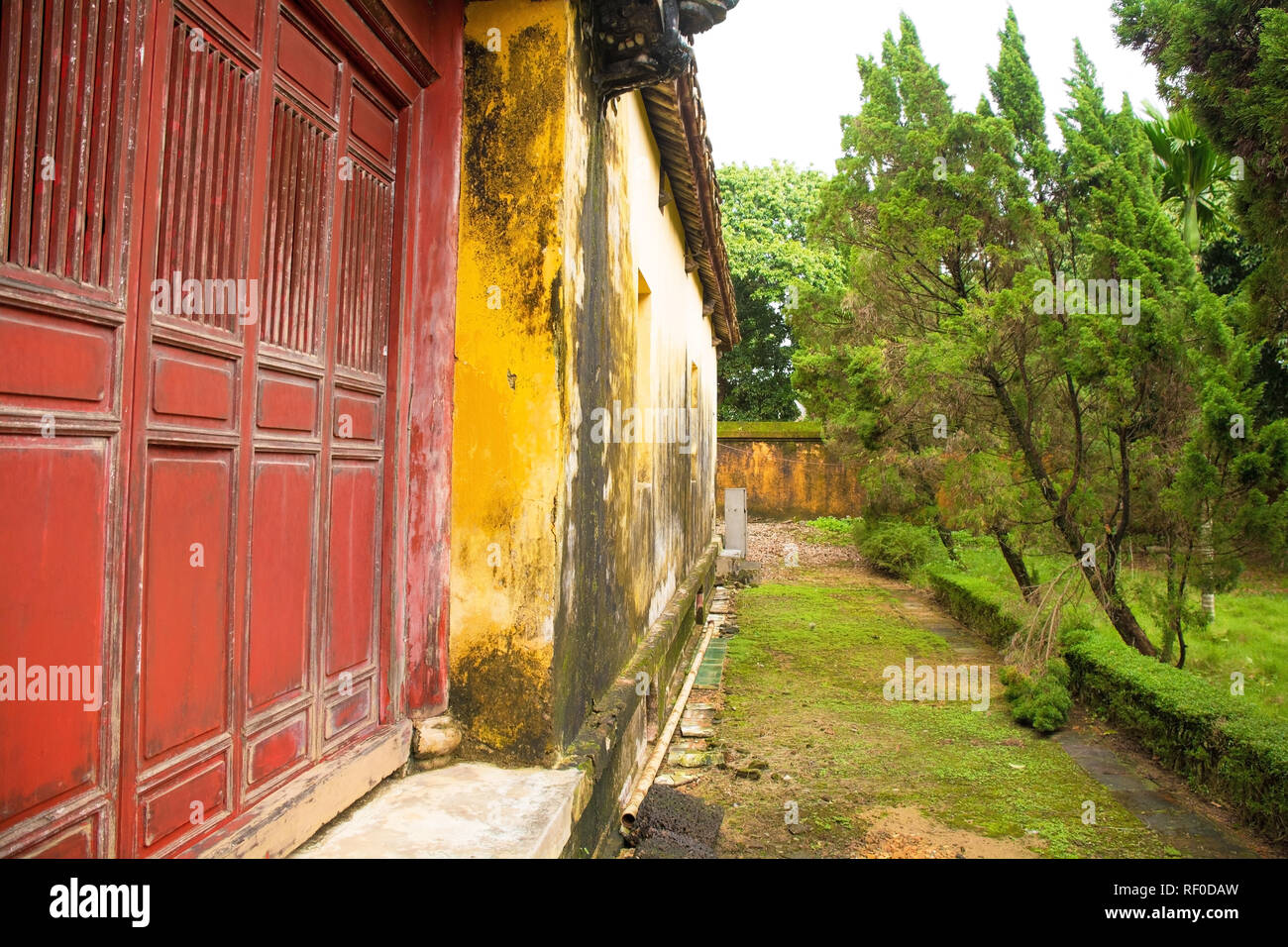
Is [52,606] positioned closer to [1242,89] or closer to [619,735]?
[619,735]

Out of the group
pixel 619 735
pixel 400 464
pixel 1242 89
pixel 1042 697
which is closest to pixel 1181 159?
pixel 1242 89

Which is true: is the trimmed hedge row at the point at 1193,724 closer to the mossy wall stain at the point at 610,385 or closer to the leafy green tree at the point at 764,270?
the mossy wall stain at the point at 610,385

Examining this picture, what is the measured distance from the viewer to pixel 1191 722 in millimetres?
5734

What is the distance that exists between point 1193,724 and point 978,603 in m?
5.02

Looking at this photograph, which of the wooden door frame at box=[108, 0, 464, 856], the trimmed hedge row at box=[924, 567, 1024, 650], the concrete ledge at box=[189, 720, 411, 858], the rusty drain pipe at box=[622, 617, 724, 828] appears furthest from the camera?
the trimmed hedge row at box=[924, 567, 1024, 650]

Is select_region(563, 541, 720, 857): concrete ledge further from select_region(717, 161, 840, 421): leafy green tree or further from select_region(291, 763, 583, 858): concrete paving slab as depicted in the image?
select_region(717, 161, 840, 421): leafy green tree

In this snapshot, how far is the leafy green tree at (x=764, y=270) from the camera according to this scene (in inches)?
1142

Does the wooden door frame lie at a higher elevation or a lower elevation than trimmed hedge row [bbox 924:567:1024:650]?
higher

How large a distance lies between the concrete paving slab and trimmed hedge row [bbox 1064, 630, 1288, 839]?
432 centimetres

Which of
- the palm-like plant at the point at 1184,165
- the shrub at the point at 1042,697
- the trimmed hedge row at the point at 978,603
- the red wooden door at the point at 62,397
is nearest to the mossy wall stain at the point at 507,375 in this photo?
the red wooden door at the point at 62,397

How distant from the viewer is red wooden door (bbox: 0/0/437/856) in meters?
1.67

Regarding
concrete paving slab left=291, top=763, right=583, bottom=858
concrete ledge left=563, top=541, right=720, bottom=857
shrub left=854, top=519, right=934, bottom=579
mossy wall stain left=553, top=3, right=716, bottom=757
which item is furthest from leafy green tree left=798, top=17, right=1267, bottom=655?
concrete paving slab left=291, top=763, right=583, bottom=858
